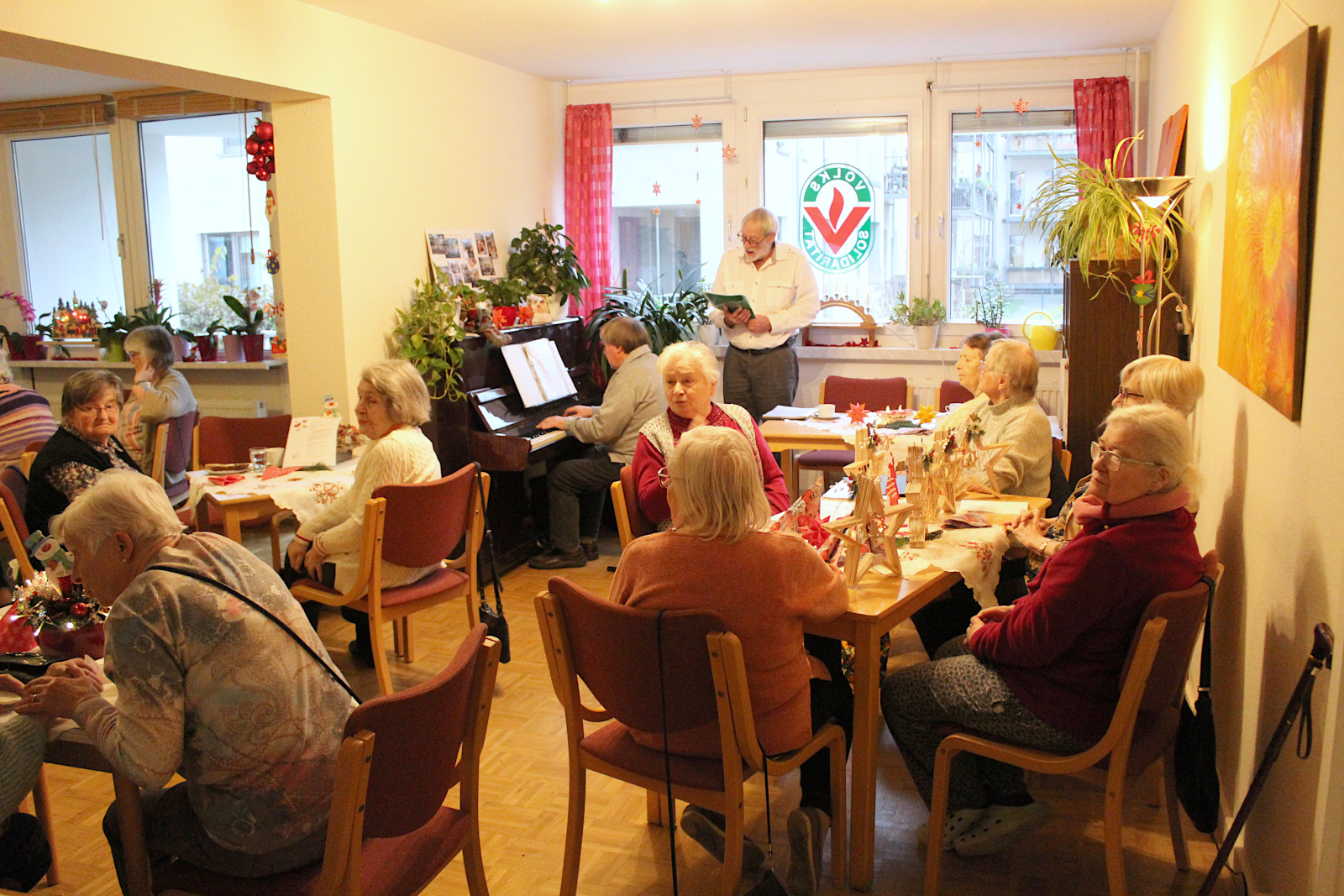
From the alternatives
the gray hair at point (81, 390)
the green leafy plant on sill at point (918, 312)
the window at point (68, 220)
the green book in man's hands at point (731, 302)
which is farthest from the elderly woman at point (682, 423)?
the window at point (68, 220)

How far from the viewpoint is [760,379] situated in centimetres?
636

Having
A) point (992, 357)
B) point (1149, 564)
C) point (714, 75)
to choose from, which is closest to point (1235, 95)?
point (992, 357)

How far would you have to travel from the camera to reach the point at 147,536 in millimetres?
1878

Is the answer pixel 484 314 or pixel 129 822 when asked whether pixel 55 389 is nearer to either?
pixel 484 314

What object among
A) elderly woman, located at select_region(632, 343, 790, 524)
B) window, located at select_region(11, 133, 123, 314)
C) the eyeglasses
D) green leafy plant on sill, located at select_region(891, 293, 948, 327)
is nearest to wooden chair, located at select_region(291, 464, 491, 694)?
elderly woman, located at select_region(632, 343, 790, 524)

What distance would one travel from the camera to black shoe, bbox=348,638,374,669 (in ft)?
13.3

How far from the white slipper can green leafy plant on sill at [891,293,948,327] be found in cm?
436

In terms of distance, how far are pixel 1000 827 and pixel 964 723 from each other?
32 centimetres

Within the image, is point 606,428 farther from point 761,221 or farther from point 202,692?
point 202,692

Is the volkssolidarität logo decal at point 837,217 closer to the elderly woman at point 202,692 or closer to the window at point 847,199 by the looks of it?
the window at point 847,199

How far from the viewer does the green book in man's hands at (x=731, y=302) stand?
619 cm

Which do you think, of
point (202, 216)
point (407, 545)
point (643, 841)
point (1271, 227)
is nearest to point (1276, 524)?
point (1271, 227)

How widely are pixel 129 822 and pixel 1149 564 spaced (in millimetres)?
2027

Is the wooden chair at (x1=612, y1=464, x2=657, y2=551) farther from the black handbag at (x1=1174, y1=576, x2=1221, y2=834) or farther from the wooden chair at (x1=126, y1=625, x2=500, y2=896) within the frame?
the black handbag at (x1=1174, y1=576, x2=1221, y2=834)
